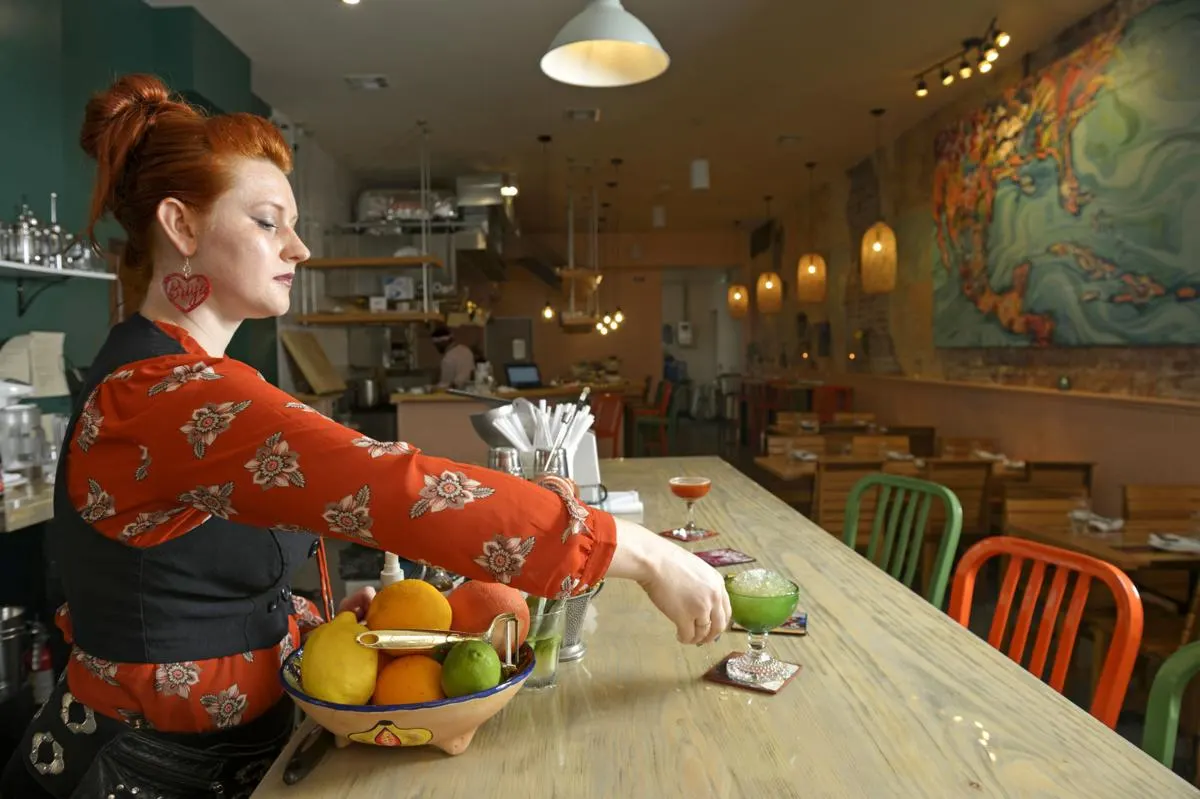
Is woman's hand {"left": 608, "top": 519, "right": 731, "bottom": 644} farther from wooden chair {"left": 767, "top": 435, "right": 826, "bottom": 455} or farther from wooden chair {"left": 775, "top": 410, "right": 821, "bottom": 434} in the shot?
wooden chair {"left": 775, "top": 410, "right": 821, "bottom": 434}

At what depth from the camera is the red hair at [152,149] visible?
1.15 metres

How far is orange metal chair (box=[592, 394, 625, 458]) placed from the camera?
8164mm

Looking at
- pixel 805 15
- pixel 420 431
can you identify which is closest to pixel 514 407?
pixel 805 15

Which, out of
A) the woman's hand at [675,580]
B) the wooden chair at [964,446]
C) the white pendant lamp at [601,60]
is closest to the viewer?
the woman's hand at [675,580]

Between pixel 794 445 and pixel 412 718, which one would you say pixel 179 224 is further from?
pixel 794 445

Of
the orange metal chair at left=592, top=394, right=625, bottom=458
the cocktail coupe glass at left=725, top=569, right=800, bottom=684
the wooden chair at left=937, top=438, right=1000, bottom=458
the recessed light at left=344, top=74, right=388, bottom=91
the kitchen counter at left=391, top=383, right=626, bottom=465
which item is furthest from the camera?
the orange metal chair at left=592, top=394, right=625, bottom=458

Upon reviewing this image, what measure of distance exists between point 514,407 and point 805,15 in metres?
4.21

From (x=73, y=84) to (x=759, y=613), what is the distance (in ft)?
15.9

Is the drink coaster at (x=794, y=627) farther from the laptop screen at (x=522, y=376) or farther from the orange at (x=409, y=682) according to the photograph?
the laptop screen at (x=522, y=376)

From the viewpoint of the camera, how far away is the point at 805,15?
5.25 m

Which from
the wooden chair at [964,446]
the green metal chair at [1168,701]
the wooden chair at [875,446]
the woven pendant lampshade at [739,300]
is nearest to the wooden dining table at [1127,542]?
the wooden chair at [875,446]

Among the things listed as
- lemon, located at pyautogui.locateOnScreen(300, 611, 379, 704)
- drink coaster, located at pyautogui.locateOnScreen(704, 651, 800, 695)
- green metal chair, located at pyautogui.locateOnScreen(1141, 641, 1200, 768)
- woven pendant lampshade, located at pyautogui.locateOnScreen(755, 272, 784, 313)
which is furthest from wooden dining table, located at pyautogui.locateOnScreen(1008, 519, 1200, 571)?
woven pendant lampshade, located at pyautogui.locateOnScreen(755, 272, 784, 313)

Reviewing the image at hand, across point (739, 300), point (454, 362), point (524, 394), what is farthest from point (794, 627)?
point (739, 300)

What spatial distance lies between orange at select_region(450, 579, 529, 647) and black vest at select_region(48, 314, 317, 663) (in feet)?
0.96
